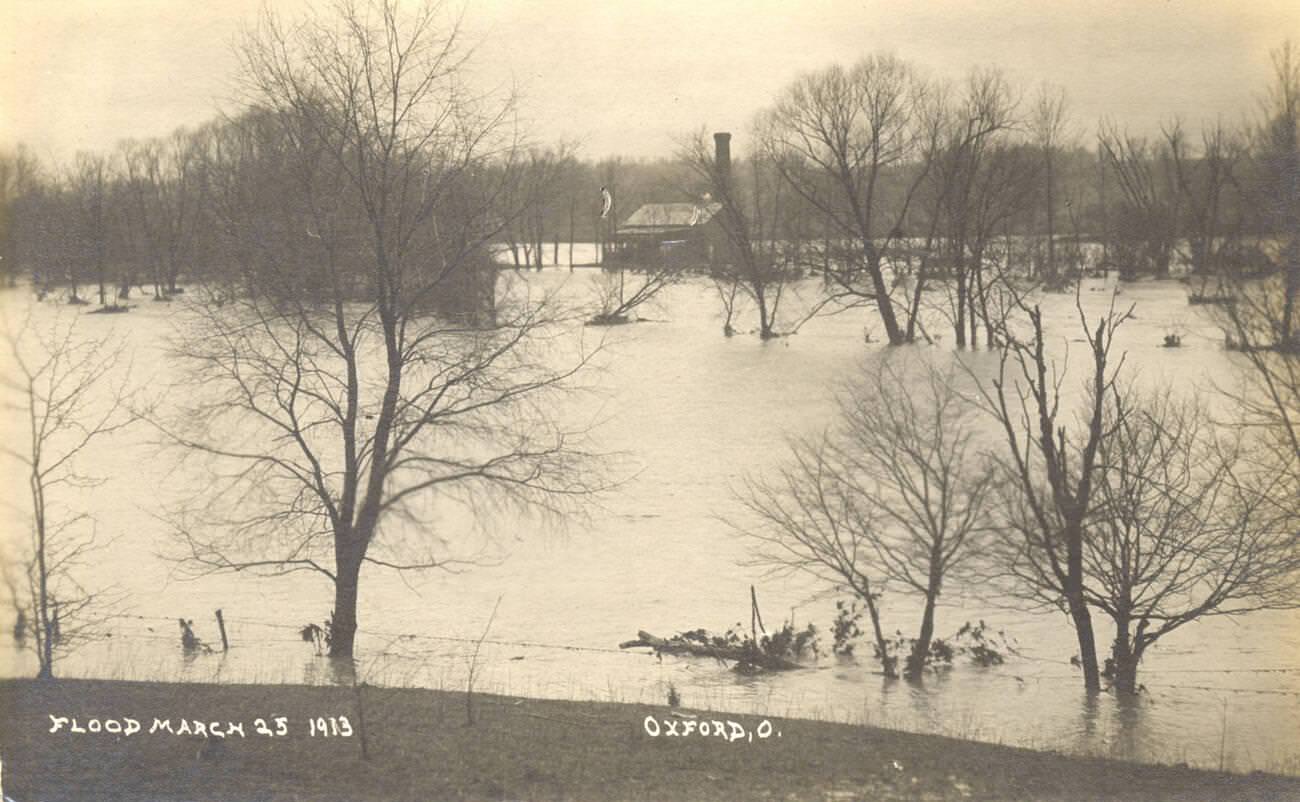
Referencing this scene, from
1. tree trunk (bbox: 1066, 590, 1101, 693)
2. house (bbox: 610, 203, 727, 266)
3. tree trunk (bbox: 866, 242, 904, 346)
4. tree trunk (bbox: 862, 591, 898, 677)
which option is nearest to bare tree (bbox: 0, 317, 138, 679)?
tree trunk (bbox: 862, 591, 898, 677)

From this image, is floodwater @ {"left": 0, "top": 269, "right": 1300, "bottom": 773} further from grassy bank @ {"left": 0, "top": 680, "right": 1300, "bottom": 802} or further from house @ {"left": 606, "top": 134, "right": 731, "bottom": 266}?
house @ {"left": 606, "top": 134, "right": 731, "bottom": 266}

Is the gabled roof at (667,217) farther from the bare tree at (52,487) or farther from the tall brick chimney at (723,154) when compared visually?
the bare tree at (52,487)

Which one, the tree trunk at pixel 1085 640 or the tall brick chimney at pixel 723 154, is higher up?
the tall brick chimney at pixel 723 154

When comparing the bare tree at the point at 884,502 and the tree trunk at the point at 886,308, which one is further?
the tree trunk at the point at 886,308

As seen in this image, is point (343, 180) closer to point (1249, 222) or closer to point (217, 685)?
point (217, 685)

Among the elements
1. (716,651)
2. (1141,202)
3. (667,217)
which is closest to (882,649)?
(716,651)

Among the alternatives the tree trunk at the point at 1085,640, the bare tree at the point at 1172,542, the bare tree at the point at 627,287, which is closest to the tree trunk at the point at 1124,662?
the bare tree at the point at 1172,542
